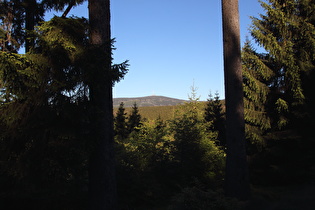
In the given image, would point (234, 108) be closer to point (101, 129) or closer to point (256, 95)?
point (101, 129)

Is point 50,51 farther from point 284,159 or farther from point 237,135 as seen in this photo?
point 284,159

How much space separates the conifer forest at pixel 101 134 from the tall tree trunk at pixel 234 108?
28 millimetres

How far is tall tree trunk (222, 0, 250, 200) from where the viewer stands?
689cm

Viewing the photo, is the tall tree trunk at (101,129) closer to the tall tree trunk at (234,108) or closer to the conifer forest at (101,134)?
the conifer forest at (101,134)

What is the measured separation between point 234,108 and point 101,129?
366 cm

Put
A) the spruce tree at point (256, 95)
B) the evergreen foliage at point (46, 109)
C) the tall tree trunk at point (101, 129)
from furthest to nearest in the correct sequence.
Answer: the spruce tree at point (256, 95)
the tall tree trunk at point (101, 129)
the evergreen foliage at point (46, 109)

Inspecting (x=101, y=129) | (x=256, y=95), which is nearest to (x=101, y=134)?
(x=101, y=129)

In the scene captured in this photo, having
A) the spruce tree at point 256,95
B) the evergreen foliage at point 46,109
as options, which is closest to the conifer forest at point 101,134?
the evergreen foliage at point 46,109

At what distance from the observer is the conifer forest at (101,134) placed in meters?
5.51

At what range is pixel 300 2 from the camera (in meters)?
12.2

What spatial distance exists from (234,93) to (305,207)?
3.38 meters

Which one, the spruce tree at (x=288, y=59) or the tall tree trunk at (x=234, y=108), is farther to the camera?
the spruce tree at (x=288, y=59)

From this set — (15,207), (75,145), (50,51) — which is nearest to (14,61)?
(50,51)

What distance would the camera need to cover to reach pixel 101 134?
6.18 metres
